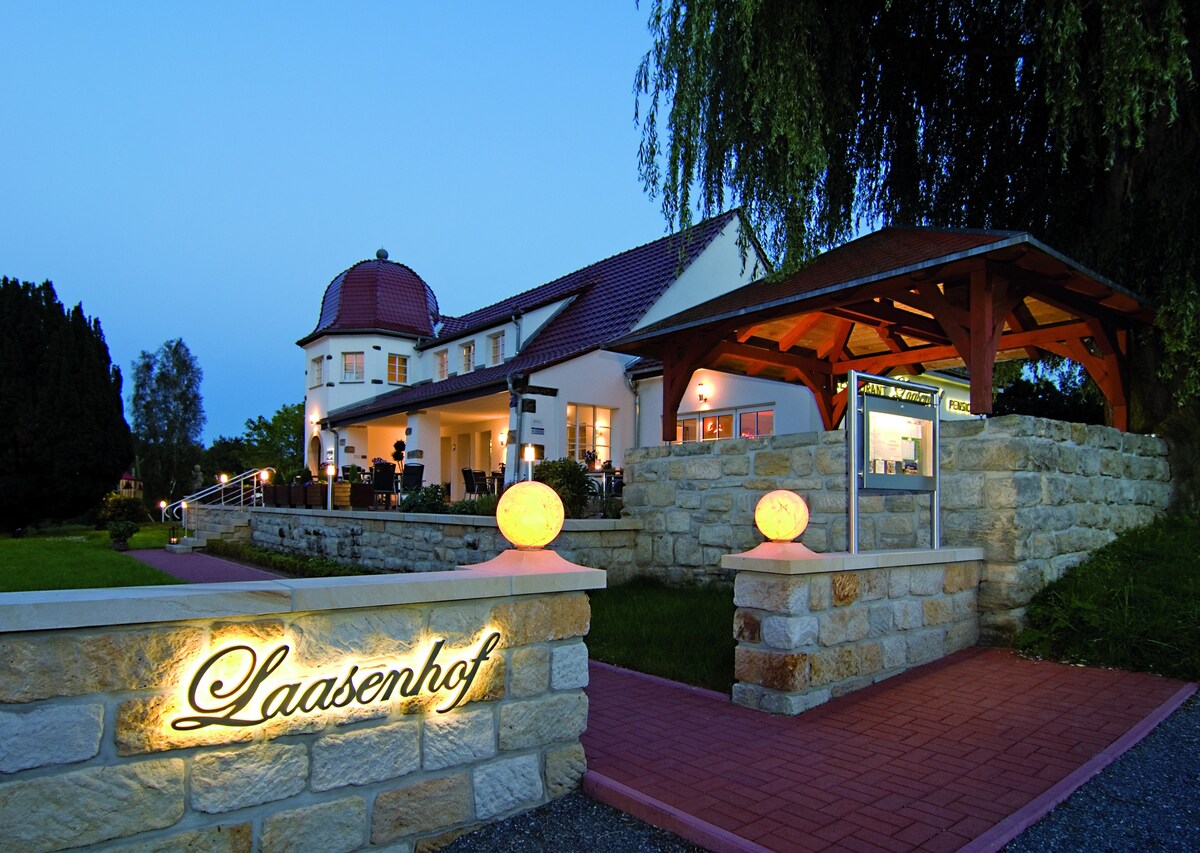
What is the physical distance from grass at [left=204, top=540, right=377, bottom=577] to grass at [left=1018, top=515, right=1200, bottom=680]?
31.7ft

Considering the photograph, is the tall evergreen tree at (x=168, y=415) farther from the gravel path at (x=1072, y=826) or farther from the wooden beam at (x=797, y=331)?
the gravel path at (x=1072, y=826)

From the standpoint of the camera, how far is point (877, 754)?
4258mm

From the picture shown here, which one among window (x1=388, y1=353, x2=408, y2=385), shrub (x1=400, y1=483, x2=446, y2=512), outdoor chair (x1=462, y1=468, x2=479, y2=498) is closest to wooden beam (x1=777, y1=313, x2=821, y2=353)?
shrub (x1=400, y1=483, x2=446, y2=512)

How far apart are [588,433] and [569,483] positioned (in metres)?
6.76

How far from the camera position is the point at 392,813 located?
318cm

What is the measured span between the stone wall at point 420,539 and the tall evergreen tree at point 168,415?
103 ft

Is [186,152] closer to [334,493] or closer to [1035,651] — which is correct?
[334,493]

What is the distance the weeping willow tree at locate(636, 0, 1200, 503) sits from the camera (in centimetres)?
752

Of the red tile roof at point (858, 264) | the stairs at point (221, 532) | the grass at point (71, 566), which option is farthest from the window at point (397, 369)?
the red tile roof at point (858, 264)

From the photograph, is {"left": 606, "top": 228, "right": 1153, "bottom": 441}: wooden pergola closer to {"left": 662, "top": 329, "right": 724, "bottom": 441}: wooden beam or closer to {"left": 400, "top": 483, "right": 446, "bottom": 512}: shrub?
{"left": 662, "top": 329, "right": 724, "bottom": 441}: wooden beam

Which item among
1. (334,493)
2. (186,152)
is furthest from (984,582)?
(186,152)

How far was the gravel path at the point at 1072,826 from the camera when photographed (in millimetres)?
3244

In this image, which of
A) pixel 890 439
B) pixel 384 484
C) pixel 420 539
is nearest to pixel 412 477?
pixel 384 484

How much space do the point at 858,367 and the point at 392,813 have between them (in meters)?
10.7
